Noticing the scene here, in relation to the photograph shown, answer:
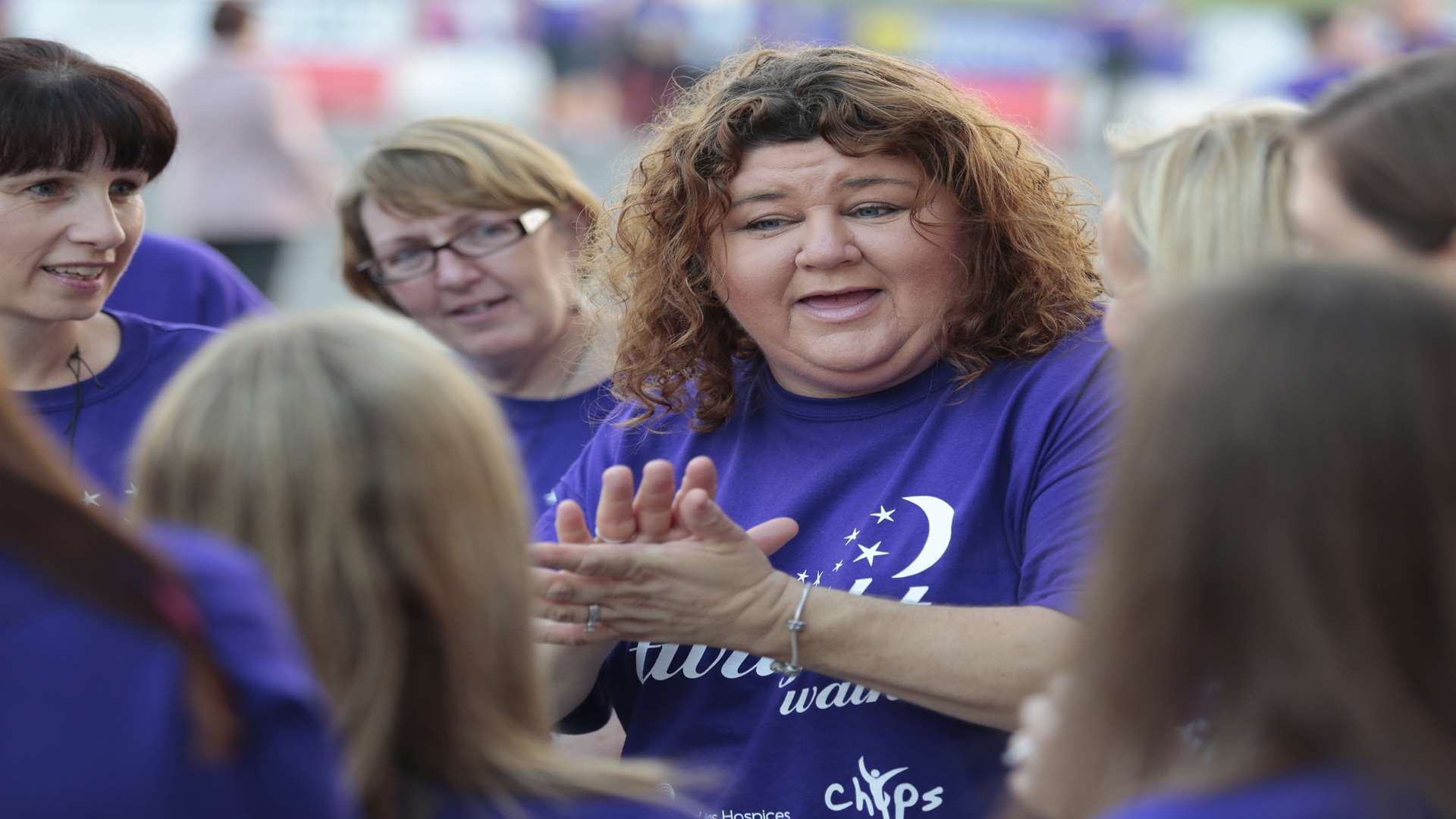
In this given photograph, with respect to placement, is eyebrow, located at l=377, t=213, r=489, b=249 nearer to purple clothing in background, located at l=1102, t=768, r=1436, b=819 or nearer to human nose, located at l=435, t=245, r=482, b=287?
human nose, located at l=435, t=245, r=482, b=287

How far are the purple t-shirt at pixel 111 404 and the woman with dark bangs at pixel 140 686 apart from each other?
65.8 inches

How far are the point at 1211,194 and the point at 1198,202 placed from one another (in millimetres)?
18

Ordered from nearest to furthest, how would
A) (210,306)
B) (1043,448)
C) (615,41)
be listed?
1. (1043,448)
2. (210,306)
3. (615,41)

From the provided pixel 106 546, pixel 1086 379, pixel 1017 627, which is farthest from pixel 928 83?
pixel 106 546

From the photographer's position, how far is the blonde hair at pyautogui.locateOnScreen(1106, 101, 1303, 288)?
1.96 meters

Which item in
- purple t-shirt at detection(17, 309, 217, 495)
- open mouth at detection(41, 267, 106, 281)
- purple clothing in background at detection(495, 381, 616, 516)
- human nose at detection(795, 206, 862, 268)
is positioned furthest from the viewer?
purple clothing in background at detection(495, 381, 616, 516)

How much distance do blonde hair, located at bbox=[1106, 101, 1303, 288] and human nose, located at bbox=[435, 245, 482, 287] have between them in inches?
68.9

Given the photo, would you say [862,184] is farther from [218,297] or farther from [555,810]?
[218,297]

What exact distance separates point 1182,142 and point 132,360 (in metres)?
1.92

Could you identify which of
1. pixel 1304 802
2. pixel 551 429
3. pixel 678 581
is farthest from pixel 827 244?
pixel 1304 802

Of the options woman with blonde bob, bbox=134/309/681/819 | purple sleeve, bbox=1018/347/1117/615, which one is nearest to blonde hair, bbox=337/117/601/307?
purple sleeve, bbox=1018/347/1117/615

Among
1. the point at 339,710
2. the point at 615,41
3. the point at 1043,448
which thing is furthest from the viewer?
the point at 615,41

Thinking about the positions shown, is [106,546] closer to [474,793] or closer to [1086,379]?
[474,793]

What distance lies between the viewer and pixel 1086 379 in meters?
2.32
